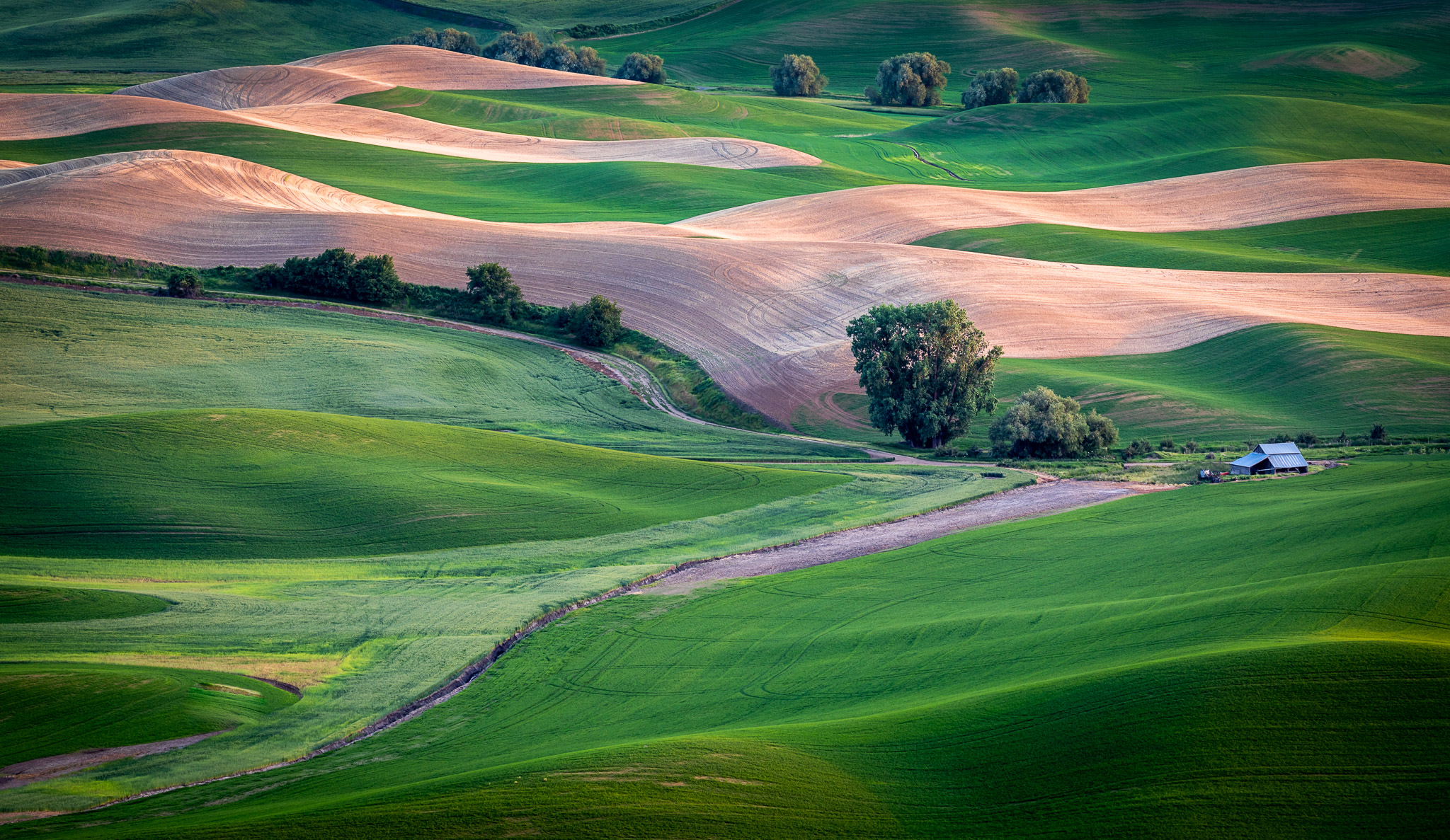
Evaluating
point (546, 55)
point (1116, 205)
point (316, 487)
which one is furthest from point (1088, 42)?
point (316, 487)

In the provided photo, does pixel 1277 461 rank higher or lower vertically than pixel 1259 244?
lower

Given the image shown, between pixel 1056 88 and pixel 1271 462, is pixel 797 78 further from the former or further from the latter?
pixel 1271 462

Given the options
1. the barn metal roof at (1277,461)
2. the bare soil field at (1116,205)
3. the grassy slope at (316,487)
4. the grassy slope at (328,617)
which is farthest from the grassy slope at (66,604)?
the bare soil field at (1116,205)

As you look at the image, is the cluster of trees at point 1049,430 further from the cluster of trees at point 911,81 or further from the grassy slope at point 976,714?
the cluster of trees at point 911,81

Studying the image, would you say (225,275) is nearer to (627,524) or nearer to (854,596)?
(627,524)

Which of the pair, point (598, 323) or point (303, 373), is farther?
point (598, 323)
